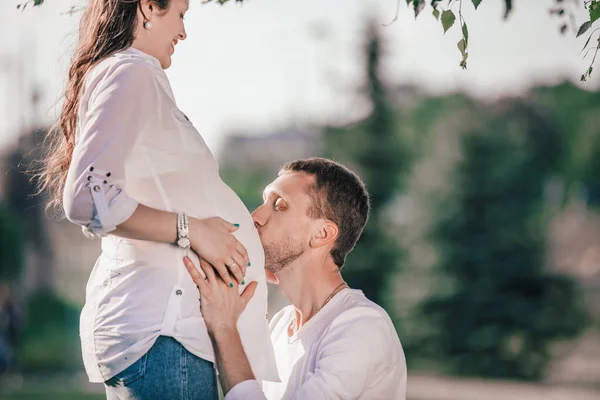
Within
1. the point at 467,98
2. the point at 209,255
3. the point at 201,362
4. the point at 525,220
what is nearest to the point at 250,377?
the point at 201,362

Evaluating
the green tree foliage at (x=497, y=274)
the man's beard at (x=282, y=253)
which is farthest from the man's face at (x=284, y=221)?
the green tree foliage at (x=497, y=274)

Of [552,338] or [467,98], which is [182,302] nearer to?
[552,338]

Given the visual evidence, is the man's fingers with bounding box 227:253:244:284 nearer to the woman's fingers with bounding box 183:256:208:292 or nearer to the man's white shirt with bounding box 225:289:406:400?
the woman's fingers with bounding box 183:256:208:292

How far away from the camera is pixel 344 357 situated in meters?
3.46

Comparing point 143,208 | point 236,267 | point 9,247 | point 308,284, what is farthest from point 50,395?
point 143,208

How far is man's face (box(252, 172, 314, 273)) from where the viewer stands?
380 centimetres

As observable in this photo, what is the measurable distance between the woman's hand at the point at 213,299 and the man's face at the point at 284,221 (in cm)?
89

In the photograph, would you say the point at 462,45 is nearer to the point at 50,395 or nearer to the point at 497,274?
the point at 50,395

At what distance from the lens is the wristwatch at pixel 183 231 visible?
2.72 m

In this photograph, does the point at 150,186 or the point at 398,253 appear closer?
the point at 150,186

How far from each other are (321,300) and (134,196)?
53.8 inches

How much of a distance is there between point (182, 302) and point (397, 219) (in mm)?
27333

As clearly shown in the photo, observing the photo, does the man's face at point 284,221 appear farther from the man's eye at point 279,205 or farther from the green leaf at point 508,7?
the green leaf at point 508,7

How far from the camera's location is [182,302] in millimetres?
2768
